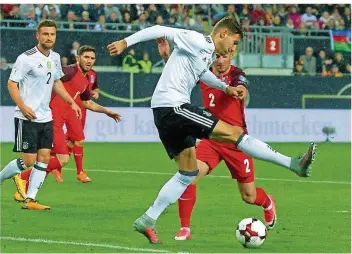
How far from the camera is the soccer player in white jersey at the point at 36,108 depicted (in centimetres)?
1110

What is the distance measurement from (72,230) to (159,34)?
2.15 meters

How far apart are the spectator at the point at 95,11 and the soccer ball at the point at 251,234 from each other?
57.2 ft

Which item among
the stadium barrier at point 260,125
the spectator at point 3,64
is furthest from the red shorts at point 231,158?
the spectator at point 3,64

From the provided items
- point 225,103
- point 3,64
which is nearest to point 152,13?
point 3,64

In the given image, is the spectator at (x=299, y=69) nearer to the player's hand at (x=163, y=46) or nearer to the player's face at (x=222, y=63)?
the player's face at (x=222, y=63)

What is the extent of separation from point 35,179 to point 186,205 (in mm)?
2742

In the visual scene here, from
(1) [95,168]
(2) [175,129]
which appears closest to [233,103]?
(2) [175,129]

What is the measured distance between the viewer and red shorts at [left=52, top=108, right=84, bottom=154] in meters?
13.2

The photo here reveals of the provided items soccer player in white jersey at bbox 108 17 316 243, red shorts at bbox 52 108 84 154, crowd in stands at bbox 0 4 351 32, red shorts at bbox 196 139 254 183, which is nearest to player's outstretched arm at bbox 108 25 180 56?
soccer player in white jersey at bbox 108 17 316 243

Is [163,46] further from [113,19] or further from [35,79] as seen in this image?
[113,19]

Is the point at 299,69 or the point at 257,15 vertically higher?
the point at 257,15

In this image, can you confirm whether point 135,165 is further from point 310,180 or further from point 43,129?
point 43,129

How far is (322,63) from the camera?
27438 mm

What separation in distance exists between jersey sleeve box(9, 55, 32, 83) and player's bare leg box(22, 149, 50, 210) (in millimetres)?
879
